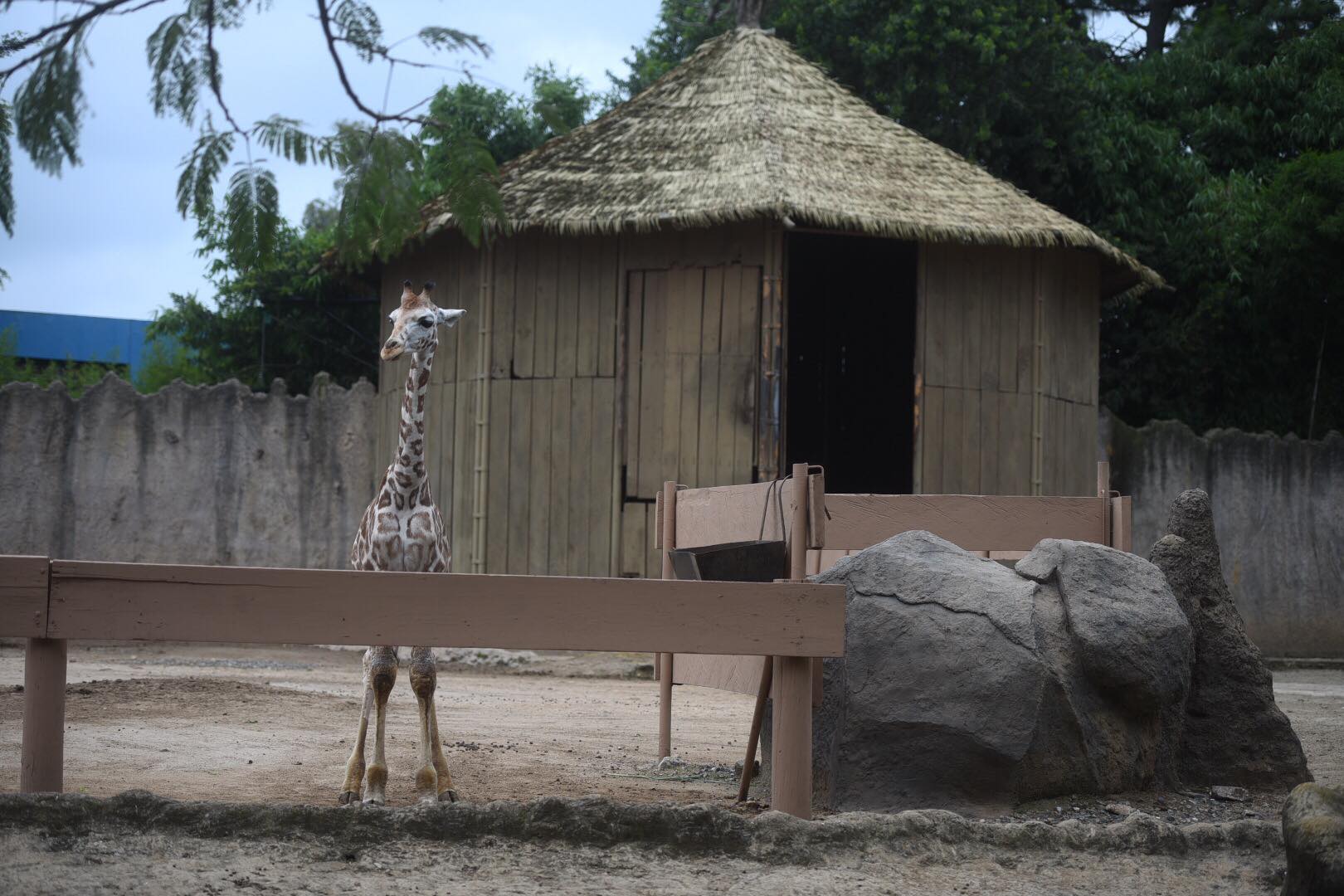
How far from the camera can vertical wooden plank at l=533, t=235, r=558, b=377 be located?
11969mm

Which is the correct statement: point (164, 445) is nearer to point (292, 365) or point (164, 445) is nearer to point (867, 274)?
point (292, 365)

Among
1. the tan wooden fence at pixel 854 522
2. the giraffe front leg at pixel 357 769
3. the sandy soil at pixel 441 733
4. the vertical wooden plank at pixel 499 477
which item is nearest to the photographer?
the giraffe front leg at pixel 357 769

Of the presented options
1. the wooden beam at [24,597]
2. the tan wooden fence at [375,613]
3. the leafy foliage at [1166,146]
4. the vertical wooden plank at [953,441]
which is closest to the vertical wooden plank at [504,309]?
the vertical wooden plank at [953,441]

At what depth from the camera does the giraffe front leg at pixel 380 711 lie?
5.32 metres

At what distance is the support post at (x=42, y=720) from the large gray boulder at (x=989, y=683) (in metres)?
2.71

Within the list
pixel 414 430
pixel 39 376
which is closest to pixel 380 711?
pixel 414 430

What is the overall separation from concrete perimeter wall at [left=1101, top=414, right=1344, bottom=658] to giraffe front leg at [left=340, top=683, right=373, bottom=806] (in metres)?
10.7

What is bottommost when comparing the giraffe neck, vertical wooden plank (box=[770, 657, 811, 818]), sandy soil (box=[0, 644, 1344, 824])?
sandy soil (box=[0, 644, 1344, 824])

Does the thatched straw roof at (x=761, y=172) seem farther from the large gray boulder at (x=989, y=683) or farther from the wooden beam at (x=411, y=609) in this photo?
the wooden beam at (x=411, y=609)

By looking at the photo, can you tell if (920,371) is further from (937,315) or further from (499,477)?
(499,477)

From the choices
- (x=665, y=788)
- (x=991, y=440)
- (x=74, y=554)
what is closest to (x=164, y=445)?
(x=74, y=554)

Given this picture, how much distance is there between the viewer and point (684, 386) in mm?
11641

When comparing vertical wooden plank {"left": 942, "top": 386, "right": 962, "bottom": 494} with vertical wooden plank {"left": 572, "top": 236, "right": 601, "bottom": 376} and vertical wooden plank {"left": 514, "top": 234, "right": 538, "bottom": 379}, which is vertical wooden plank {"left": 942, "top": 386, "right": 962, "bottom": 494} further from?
vertical wooden plank {"left": 514, "top": 234, "right": 538, "bottom": 379}

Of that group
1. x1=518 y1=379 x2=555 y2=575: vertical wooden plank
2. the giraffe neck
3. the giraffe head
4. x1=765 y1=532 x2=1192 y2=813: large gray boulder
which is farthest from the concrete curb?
x1=518 y1=379 x2=555 y2=575: vertical wooden plank
